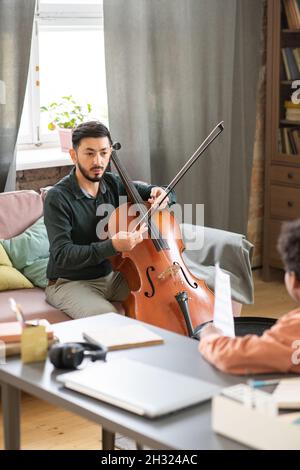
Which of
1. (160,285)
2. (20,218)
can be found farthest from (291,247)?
(20,218)

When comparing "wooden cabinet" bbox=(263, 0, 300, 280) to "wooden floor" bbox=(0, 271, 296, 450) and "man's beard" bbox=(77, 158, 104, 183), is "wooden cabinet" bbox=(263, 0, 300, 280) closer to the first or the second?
"man's beard" bbox=(77, 158, 104, 183)

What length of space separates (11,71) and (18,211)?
0.68 m

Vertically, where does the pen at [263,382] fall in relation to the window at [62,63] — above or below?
below

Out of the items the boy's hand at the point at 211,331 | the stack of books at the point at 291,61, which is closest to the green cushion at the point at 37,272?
the boy's hand at the point at 211,331

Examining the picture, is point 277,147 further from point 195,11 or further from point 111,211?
point 111,211

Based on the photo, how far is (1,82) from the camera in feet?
13.5

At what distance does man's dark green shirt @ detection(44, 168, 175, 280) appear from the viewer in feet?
11.4

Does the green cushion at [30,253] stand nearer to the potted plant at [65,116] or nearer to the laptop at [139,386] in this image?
the potted plant at [65,116]

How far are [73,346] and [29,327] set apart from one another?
162mm

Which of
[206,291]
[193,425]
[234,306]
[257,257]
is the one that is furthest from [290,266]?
[257,257]

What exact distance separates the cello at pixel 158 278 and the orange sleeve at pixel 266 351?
50.9 inches

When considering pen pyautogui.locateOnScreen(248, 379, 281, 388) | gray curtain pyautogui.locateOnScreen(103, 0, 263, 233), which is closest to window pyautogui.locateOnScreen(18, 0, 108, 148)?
gray curtain pyautogui.locateOnScreen(103, 0, 263, 233)

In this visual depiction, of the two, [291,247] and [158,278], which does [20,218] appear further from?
[291,247]

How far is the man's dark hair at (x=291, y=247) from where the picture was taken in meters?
1.94
